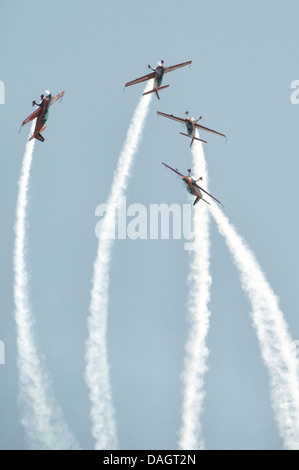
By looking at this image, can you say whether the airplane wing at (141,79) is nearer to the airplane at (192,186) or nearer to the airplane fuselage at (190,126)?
the airplane fuselage at (190,126)

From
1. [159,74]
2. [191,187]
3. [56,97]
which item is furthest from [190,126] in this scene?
[56,97]

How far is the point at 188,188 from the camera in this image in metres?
83.2

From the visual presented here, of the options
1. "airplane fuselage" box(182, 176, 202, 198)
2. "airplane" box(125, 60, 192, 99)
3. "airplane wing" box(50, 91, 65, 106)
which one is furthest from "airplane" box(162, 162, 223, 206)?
"airplane wing" box(50, 91, 65, 106)

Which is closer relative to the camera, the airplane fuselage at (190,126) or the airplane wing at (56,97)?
the airplane fuselage at (190,126)

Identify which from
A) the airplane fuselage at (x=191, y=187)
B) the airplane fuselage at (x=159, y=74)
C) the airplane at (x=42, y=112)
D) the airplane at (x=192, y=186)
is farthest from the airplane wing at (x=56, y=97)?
the airplane fuselage at (x=191, y=187)

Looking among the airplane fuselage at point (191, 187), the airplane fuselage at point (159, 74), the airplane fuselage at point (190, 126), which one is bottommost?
the airplane fuselage at point (191, 187)

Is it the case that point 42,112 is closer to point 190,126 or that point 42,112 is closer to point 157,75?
point 157,75

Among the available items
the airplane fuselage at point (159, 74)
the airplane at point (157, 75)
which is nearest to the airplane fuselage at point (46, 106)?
the airplane at point (157, 75)

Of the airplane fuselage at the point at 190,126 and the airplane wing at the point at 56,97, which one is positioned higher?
the airplane wing at the point at 56,97

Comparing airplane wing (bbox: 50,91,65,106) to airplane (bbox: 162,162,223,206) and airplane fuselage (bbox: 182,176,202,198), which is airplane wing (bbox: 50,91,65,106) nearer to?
airplane (bbox: 162,162,223,206)

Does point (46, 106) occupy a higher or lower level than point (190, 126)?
higher

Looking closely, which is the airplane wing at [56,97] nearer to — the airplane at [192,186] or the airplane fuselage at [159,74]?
the airplane fuselage at [159,74]
